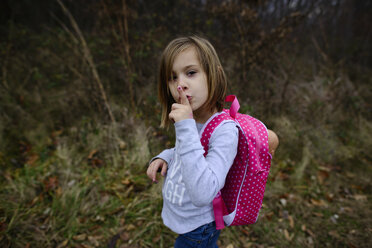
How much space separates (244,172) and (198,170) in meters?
0.33

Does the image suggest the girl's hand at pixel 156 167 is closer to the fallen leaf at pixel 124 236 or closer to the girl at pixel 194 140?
the girl at pixel 194 140

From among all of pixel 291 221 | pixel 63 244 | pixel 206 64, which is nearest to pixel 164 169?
pixel 206 64

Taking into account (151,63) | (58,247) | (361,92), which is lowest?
(361,92)

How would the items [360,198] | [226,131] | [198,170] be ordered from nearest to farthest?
[198,170], [226,131], [360,198]

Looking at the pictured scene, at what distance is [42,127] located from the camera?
3.60 m

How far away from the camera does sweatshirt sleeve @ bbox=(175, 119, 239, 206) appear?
0.80m

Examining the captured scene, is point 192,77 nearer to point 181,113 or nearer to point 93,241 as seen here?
point 181,113

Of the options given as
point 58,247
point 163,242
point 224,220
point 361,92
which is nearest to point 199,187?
point 224,220

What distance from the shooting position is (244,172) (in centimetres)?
100

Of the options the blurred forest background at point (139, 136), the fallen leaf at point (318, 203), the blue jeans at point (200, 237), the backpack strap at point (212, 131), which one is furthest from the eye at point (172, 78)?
the fallen leaf at point (318, 203)

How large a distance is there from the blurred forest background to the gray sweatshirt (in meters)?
1.28

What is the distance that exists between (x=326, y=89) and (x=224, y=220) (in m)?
4.40

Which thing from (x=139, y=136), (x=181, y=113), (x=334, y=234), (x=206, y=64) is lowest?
(x=334, y=234)

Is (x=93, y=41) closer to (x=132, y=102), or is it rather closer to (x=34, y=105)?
(x=34, y=105)
